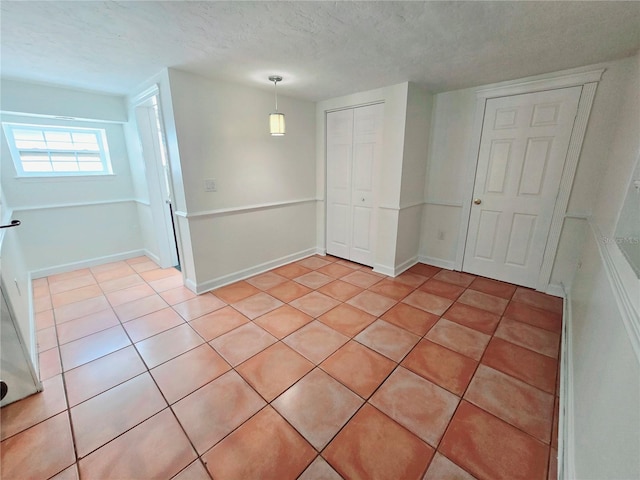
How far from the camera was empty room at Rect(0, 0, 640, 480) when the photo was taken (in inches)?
52.8

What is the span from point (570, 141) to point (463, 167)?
94 centimetres

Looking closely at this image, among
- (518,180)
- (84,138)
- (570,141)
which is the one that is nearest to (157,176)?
(84,138)

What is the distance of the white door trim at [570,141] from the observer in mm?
2332

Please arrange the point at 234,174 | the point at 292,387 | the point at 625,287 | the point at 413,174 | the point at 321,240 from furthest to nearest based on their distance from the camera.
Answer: the point at 321,240 < the point at 413,174 < the point at 234,174 < the point at 292,387 < the point at 625,287

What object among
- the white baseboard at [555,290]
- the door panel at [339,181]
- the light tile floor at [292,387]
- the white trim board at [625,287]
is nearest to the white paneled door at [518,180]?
the white baseboard at [555,290]

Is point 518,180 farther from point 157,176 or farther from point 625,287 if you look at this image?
point 157,176

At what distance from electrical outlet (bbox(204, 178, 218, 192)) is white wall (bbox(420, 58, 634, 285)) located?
2.66 meters

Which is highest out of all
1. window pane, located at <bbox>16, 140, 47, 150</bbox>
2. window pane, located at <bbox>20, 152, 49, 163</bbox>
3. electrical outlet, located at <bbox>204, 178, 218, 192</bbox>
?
window pane, located at <bbox>16, 140, 47, 150</bbox>

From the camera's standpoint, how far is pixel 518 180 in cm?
282

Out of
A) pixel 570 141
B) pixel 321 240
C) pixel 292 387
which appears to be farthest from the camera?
pixel 321 240

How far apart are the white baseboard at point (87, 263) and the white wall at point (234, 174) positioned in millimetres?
1525

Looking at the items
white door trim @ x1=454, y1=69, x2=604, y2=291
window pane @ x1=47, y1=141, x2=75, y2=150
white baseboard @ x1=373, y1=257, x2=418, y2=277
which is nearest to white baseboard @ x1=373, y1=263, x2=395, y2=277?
white baseboard @ x1=373, y1=257, x2=418, y2=277

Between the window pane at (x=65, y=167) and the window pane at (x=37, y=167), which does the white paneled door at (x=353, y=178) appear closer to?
the window pane at (x=65, y=167)

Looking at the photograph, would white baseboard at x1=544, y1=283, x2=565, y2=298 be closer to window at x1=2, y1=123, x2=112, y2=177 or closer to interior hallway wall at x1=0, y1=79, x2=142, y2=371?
interior hallway wall at x1=0, y1=79, x2=142, y2=371
